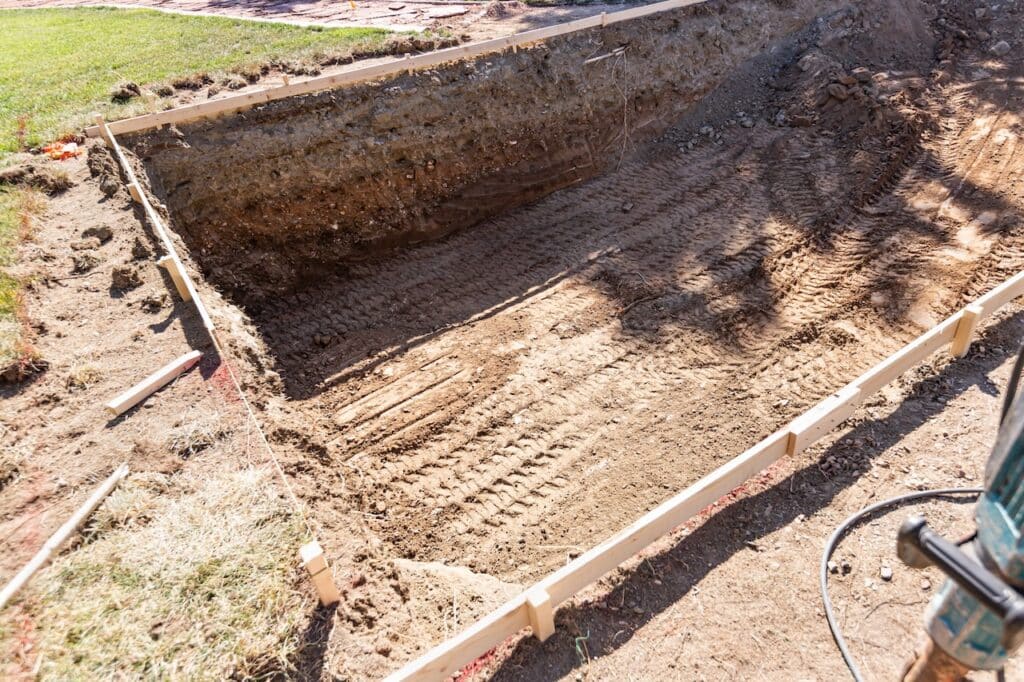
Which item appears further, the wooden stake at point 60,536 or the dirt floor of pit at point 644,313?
the dirt floor of pit at point 644,313

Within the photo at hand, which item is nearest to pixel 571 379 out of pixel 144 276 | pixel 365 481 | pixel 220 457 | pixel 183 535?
pixel 365 481

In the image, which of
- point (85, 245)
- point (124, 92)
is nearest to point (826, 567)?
point (85, 245)

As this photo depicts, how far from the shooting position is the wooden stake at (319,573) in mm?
3523

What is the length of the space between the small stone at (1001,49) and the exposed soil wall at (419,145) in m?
4.56

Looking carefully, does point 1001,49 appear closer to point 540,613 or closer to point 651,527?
point 651,527

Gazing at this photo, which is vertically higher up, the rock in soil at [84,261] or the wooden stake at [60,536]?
the rock in soil at [84,261]

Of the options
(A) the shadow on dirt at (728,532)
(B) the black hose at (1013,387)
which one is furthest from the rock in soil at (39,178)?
(B) the black hose at (1013,387)

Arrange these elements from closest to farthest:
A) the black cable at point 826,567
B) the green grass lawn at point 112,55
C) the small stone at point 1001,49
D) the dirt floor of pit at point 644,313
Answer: the black cable at point 826,567 → the dirt floor of pit at point 644,313 → the green grass lawn at point 112,55 → the small stone at point 1001,49

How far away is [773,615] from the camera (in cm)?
404

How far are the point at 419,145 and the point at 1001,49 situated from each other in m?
11.2

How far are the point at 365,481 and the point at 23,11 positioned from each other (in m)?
22.5

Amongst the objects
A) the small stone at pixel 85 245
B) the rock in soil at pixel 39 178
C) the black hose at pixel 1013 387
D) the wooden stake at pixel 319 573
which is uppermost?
the rock in soil at pixel 39 178

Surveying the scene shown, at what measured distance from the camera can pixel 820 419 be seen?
4.74 m

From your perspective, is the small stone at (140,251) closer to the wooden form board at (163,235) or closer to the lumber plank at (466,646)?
the wooden form board at (163,235)
